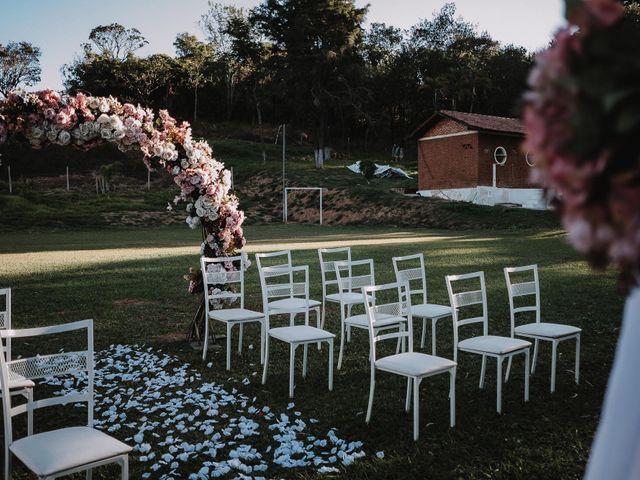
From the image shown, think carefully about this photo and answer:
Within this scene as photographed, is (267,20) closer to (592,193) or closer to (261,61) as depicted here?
(261,61)

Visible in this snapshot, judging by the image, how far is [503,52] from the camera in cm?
6194

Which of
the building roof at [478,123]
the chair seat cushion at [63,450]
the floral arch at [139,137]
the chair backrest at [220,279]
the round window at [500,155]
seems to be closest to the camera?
the chair seat cushion at [63,450]

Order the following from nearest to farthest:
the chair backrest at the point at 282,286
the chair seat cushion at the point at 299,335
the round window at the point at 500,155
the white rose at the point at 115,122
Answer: the chair seat cushion at the point at 299,335, the chair backrest at the point at 282,286, the white rose at the point at 115,122, the round window at the point at 500,155

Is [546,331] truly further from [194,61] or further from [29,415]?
[194,61]

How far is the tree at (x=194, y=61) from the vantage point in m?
63.8

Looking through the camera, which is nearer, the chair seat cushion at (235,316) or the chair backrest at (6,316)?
the chair backrest at (6,316)

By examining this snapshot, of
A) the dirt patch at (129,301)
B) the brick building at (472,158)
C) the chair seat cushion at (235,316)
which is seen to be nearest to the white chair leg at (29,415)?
the chair seat cushion at (235,316)

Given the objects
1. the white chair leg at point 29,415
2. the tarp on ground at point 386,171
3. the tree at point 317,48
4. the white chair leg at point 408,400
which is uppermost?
the tree at point 317,48

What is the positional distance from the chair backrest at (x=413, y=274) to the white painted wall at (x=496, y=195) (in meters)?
18.1

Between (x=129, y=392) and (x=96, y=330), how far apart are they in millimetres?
3356

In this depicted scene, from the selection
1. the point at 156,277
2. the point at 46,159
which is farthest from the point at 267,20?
the point at 156,277

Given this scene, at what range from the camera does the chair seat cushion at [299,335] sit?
6203mm

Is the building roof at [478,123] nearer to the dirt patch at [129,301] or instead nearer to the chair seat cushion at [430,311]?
the dirt patch at [129,301]

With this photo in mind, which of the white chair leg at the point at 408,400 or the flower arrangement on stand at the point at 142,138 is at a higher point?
the flower arrangement on stand at the point at 142,138
